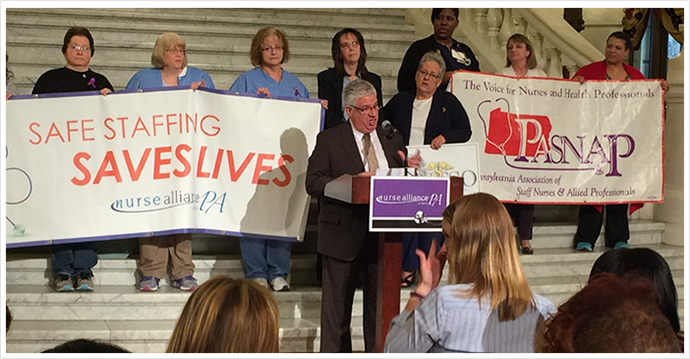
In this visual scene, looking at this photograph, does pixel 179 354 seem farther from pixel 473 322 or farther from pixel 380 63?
pixel 380 63

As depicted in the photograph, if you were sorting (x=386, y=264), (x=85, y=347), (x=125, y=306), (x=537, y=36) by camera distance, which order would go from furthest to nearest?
1. (x=537, y=36)
2. (x=125, y=306)
3. (x=386, y=264)
4. (x=85, y=347)

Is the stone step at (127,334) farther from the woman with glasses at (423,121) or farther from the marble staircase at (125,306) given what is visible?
the woman with glasses at (423,121)

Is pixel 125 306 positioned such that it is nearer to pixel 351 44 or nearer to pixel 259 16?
A: pixel 351 44

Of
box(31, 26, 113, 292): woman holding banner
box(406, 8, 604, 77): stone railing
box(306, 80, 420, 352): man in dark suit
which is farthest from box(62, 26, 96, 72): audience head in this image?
box(406, 8, 604, 77): stone railing

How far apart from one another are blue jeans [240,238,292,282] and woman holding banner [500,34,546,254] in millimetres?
1798

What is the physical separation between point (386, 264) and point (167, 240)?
184 cm

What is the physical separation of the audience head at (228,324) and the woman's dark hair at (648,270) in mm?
1090

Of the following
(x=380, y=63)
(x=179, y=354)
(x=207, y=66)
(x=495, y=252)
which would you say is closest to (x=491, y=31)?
(x=380, y=63)

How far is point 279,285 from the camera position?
5926 mm

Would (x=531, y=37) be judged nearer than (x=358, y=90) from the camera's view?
No

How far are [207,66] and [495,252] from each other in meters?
5.73

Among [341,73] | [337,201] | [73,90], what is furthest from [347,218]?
[73,90]

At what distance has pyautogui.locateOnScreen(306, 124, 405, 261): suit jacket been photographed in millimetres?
5016

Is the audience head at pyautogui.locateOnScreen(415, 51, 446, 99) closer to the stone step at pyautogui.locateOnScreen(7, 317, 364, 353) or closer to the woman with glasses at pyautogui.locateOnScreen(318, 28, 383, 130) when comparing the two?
the woman with glasses at pyautogui.locateOnScreen(318, 28, 383, 130)
